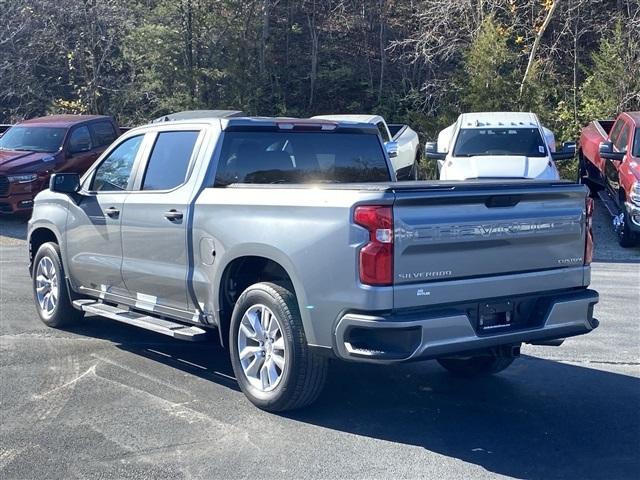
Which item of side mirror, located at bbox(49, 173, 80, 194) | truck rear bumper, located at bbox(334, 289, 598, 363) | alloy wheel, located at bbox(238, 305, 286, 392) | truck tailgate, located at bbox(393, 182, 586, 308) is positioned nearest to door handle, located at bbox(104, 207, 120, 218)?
side mirror, located at bbox(49, 173, 80, 194)

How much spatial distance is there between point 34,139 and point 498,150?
30.2ft

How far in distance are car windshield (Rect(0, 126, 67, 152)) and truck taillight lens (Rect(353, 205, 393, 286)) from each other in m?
13.7

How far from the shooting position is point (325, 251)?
205 inches

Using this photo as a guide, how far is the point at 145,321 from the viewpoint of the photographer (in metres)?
6.81

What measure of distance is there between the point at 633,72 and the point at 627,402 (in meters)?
16.5

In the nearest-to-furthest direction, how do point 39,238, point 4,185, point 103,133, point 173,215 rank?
point 173,215
point 39,238
point 4,185
point 103,133

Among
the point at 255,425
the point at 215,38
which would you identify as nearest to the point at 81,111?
the point at 215,38

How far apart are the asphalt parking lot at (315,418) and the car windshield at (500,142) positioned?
25.5 ft

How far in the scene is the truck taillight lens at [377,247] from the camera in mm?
4957

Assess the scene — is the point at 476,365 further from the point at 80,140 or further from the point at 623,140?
the point at 80,140

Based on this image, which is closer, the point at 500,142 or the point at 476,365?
the point at 476,365

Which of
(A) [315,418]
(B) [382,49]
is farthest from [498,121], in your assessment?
(A) [315,418]

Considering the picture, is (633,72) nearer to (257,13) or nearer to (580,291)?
(257,13)

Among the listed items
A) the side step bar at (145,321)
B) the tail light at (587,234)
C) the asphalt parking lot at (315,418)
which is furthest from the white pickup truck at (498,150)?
the tail light at (587,234)
